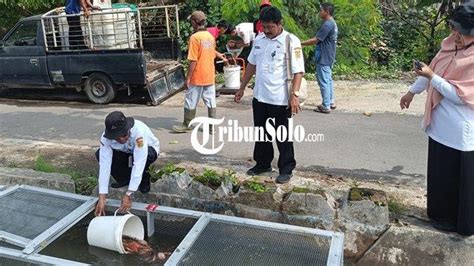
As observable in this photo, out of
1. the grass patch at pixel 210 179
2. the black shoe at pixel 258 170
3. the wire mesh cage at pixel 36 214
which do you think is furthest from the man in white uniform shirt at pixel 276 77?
the wire mesh cage at pixel 36 214

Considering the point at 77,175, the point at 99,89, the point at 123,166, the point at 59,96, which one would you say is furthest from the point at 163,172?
the point at 59,96

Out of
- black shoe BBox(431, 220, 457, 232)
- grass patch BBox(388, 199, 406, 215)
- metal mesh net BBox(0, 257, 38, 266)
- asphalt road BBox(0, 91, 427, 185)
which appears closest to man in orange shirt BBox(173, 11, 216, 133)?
asphalt road BBox(0, 91, 427, 185)

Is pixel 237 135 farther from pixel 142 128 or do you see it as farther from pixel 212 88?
pixel 142 128

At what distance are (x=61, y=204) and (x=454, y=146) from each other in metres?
3.28

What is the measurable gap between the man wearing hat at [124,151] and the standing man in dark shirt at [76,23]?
4719mm

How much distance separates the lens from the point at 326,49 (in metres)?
7.13

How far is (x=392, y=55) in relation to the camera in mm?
12211

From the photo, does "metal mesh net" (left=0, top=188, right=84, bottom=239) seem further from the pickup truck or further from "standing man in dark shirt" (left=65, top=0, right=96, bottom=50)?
"standing man in dark shirt" (left=65, top=0, right=96, bottom=50)

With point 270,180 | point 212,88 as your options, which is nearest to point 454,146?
point 270,180

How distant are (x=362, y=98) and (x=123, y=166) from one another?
16.8ft

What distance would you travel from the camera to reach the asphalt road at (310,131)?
5.32m

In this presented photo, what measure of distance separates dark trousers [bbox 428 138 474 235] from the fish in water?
2260 mm

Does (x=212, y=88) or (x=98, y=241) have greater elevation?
(x=212, y=88)

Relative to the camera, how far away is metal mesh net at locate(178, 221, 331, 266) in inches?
132
